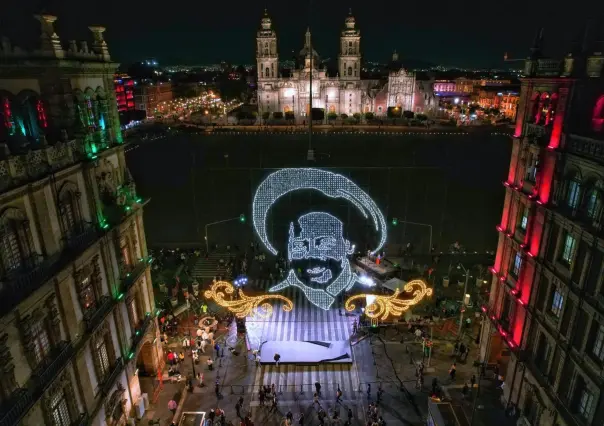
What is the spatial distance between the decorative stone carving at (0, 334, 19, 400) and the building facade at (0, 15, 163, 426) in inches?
1.6

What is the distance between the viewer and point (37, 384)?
1566 cm

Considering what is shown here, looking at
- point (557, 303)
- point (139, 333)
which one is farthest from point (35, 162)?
point (557, 303)

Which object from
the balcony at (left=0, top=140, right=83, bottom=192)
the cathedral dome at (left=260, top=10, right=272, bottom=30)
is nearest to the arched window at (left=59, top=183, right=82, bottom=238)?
the balcony at (left=0, top=140, right=83, bottom=192)

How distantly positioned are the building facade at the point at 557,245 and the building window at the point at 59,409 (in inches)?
808

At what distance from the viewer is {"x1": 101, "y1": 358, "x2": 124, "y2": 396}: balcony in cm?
Result: 2025

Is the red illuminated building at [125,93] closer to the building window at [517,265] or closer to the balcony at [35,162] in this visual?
the balcony at [35,162]

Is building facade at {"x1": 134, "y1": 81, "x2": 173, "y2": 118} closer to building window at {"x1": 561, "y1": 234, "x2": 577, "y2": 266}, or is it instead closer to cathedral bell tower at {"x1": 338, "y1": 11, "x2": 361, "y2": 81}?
cathedral bell tower at {"x1": 338, "y1": 11, "x2": 361, "y2": 81}

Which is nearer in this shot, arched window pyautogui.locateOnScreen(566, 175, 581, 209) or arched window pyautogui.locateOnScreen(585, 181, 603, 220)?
arched window pyautogui.locateOnScreen(585, 181, 603, 220)

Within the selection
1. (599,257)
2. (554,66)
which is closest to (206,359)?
(599,257)

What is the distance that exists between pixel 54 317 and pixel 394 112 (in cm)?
10059

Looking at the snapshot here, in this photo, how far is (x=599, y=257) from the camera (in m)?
17.7

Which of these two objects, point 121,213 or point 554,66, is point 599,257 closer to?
point 554,66

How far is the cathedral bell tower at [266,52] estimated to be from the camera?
112750 millimetres

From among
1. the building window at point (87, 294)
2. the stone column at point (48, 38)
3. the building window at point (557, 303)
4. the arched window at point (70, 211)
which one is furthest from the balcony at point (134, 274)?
the building window at point (557, 303)
